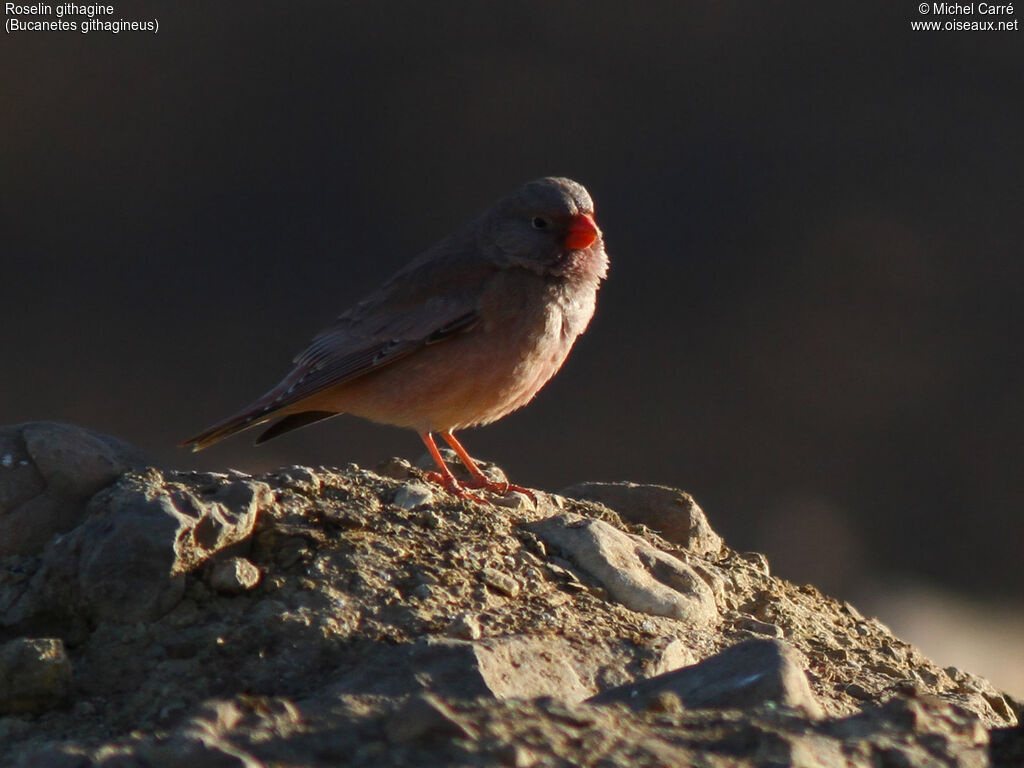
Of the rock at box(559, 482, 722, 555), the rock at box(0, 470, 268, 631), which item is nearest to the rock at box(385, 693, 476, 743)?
the rock at box(0, 470, 268, 631)

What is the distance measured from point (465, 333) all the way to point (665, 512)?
1445 millimetres

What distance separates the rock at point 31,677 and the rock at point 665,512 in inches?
88.8

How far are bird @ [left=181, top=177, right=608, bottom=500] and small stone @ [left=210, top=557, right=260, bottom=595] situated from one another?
2252 millimetres

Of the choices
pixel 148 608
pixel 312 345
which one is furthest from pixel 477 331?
pixel 148 608

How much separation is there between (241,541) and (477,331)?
8.16ft

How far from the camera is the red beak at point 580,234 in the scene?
6.11 metres

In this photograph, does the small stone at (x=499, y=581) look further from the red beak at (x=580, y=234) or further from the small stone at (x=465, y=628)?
the red beak at (x=580, y=234)

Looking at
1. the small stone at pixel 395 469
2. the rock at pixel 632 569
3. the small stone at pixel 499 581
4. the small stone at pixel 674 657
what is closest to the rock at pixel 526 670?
the small stone at pixel 674 657

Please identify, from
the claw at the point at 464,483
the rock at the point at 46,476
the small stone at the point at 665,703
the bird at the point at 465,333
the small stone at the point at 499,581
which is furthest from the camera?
the bird at the point at 465,333

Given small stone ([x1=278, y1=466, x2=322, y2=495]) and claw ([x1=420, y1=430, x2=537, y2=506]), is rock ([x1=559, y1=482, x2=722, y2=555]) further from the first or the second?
small stone ([x1=278, y1=466, x2=322, y2=495])

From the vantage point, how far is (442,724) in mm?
2359

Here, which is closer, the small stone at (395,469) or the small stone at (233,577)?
the small stone at (233,577)

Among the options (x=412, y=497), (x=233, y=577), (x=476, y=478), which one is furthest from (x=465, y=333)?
(x=233, y=577)

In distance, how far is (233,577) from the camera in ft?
11.0
